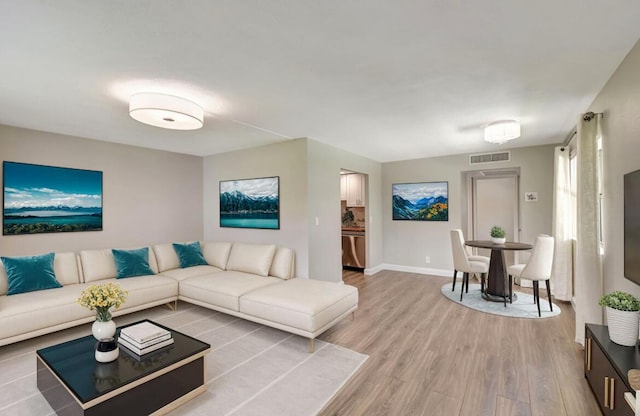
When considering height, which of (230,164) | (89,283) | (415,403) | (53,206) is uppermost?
(230,164)

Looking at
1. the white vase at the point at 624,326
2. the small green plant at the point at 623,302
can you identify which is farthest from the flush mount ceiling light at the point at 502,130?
the white vase at the point at 624,326

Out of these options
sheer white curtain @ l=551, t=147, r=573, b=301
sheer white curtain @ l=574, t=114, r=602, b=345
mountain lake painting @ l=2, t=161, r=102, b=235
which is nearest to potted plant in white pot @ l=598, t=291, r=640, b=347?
sheer white curtain @ l=574, t=114, r=602, b=345

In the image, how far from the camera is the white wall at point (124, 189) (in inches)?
145

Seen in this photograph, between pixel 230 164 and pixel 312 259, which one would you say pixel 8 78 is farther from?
pixel 312 259

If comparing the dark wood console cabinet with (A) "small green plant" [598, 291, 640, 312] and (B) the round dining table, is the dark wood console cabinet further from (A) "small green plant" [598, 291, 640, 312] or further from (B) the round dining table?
(B) the round dining table

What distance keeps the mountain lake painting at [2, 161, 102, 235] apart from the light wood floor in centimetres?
366

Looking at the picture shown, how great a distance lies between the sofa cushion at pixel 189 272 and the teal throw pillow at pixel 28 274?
3.96 ft

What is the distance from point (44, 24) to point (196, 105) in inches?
48.7

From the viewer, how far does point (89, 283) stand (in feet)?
12.0

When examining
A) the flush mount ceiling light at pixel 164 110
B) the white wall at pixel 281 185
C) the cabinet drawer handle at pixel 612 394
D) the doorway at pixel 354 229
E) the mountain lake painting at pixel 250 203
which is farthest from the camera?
the doorway at pixel 354 229

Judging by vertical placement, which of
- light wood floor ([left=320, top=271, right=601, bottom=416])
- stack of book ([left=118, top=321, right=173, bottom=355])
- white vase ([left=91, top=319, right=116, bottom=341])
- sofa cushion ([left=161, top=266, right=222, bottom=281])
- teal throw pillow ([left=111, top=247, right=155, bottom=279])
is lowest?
light wood floor ([left=320, top=271, right=601, bottom=416])

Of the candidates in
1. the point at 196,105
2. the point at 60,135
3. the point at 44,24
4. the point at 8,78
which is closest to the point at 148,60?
the point at 44,24

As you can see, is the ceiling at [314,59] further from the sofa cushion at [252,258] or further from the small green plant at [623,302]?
the sofa cushion at [252,258]

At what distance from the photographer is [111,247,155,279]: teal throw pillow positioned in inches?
155
